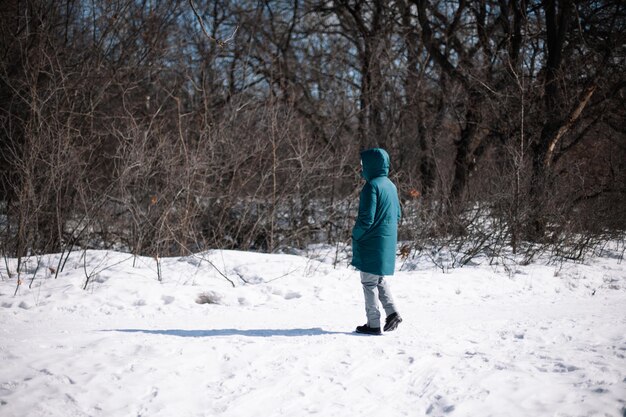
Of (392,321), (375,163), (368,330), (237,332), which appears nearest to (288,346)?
(237,332)

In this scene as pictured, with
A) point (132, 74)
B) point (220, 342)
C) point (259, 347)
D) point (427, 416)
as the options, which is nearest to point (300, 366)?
point (259, 347)

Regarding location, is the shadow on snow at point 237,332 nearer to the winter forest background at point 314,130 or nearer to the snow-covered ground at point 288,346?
the snow-covered ground at point 288,346

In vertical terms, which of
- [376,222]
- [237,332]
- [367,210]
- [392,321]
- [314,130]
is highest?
[314,130]

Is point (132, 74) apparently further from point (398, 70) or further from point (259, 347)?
point (259, 347)

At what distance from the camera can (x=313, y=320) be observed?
19.5ft

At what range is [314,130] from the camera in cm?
1638

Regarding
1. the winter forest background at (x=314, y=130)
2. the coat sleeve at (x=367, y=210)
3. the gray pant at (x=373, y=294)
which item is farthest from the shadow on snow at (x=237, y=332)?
the winter forest background at (x=314, y=130)

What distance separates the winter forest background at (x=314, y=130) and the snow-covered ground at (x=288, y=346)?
1815 millimetres

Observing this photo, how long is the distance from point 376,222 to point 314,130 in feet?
37.9

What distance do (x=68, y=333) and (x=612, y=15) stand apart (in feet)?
46.1

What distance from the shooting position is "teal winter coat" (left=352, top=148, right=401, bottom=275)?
5035 mm

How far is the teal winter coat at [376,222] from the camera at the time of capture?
5.04 m

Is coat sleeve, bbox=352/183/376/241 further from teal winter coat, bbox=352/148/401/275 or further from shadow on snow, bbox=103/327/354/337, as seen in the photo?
shadow on snow, bbox=103/327/354/337

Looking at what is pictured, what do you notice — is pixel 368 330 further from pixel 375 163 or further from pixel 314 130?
pixel 314 130
